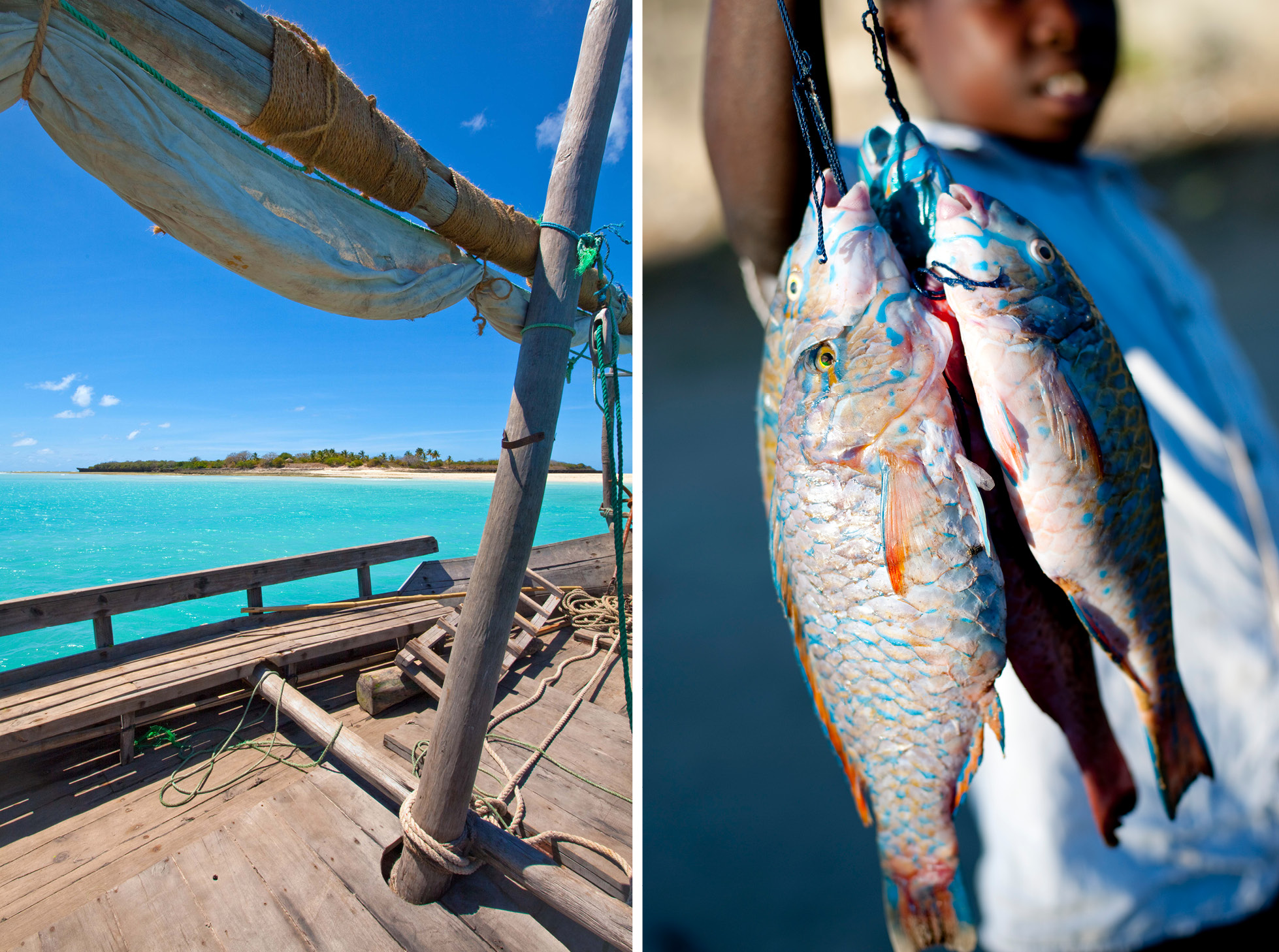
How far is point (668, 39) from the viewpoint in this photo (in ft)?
2.83

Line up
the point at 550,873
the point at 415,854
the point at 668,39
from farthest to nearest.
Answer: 1. the point at 415,854
2. the point at 550,873
3. the point at 668,39

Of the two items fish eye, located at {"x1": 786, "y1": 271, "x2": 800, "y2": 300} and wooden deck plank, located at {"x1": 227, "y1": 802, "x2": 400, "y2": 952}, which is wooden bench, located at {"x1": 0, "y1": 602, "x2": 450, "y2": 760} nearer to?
wooden deck plank, located at {"x1": 227, "y1": 802, "x2": 400, "y2": 952}

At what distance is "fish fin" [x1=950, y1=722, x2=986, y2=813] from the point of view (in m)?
0.50

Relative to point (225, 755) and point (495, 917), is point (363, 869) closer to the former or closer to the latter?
point (495, 917)

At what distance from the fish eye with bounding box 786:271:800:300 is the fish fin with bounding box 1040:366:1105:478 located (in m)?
0.23

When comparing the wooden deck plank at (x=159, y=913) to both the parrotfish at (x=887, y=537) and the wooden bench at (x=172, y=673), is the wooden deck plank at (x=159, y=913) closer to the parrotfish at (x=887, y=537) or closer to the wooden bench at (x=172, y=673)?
the wooden bench at (x=172, y=673)

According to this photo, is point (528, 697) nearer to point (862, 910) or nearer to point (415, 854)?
point (415, 854)

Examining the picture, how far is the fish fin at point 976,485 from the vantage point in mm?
463

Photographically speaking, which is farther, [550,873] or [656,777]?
[550,873]

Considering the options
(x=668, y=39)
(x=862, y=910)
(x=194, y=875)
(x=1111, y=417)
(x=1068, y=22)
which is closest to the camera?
(x=1111, y=417)

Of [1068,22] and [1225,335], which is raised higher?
[1068,22]

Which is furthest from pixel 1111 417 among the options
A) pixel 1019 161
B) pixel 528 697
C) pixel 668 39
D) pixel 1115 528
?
pixel 528 697

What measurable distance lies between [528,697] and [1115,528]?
3162 mm

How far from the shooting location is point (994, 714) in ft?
1.65
